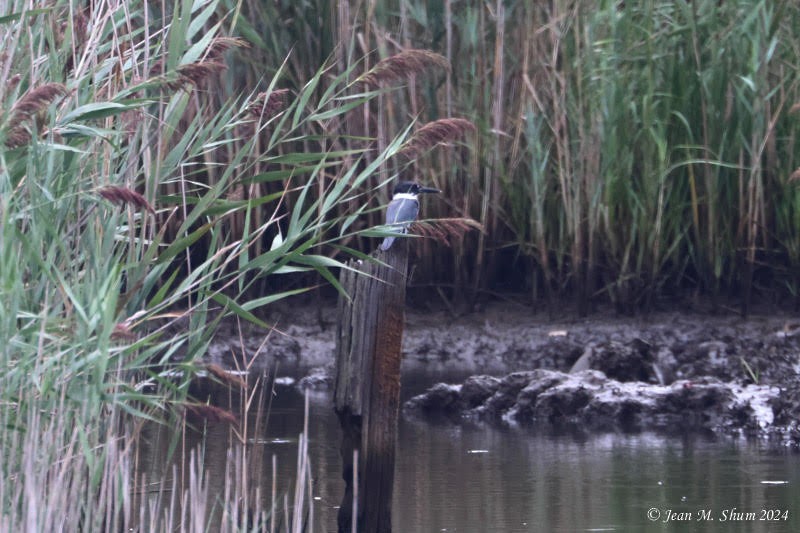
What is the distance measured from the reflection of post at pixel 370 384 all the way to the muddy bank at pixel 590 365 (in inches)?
46.8

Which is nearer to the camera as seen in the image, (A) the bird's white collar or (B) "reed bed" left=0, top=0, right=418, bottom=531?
(B) "reed bed" left=0, top=0, right=418, bottom=531

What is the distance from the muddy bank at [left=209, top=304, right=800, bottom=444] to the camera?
5.99 metres

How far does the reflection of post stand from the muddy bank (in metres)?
1.19

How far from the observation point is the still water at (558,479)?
4.42 m

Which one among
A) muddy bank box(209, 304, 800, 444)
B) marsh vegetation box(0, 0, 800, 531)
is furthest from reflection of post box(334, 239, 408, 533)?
marsh vegetation box(0, 0, 800, 531)

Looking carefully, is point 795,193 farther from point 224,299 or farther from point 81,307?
point 81,307

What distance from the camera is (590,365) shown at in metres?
6.61

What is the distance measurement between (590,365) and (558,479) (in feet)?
5.56

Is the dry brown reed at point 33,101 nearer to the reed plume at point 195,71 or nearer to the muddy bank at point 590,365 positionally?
the reed plume at point 195,71

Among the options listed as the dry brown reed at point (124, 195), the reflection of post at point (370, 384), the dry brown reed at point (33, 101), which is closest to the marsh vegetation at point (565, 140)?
the reflection of post at point (370, 384)

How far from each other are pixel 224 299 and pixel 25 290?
54cm

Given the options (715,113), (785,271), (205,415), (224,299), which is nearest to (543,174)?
(715,113)

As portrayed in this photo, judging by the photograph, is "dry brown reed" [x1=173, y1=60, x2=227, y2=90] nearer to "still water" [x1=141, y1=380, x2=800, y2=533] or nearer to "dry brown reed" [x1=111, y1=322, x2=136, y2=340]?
"dry brown reed" [x1=111, y1=322, x2=136, y2=340]

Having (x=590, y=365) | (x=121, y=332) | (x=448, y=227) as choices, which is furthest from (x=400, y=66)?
(x=590, y=365)
